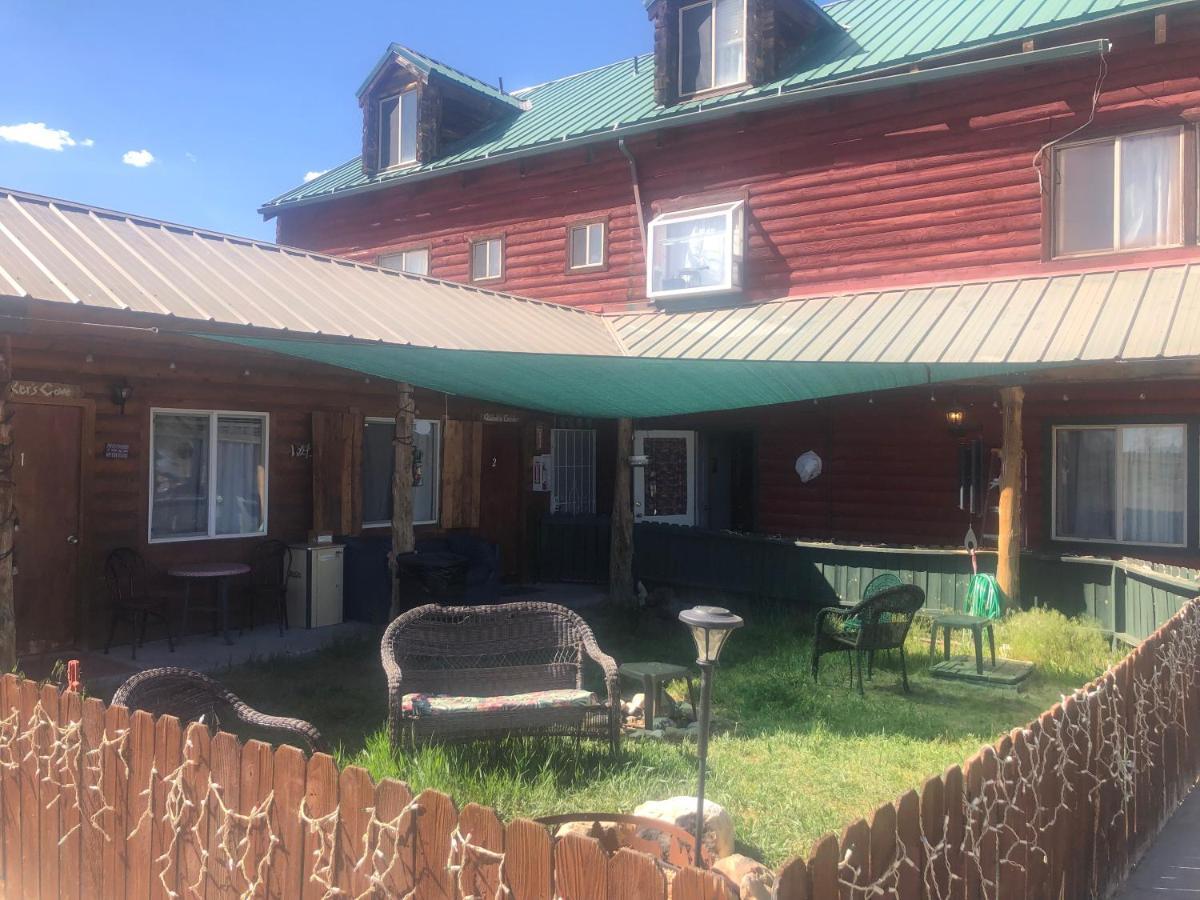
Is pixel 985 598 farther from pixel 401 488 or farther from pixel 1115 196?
pixel 401 488

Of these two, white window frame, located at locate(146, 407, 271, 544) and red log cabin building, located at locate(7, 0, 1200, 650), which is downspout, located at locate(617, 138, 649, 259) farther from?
white window frame, located at locate(146, 407, 271, 544)

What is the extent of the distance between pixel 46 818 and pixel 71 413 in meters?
5.25

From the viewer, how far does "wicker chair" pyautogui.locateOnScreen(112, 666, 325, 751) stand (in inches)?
160

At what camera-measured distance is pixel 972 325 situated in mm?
8805

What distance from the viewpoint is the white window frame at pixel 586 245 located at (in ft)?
43.8

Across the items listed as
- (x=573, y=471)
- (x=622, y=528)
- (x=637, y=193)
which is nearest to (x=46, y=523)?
(x=622, y=528)

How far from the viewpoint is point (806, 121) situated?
11492 millimetres

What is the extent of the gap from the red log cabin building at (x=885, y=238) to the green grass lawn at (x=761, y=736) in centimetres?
259

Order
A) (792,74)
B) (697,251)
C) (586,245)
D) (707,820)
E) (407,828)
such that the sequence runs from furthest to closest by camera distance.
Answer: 1. (586,245)
2. (697,251)
3. (792,74)
4. (707,820)
5. (407,828)

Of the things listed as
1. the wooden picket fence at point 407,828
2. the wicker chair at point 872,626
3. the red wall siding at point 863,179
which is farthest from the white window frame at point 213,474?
the red wall siding at point 863,179

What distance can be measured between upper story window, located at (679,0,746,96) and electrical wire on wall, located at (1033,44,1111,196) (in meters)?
3.86

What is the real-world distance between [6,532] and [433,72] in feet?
38.4

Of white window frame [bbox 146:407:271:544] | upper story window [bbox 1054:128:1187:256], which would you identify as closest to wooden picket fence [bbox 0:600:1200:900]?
white window frame [bbox 146:407:271:544]

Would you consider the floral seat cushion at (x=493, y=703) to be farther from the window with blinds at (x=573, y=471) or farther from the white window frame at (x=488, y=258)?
the white window frame at (x=488, y=258)
